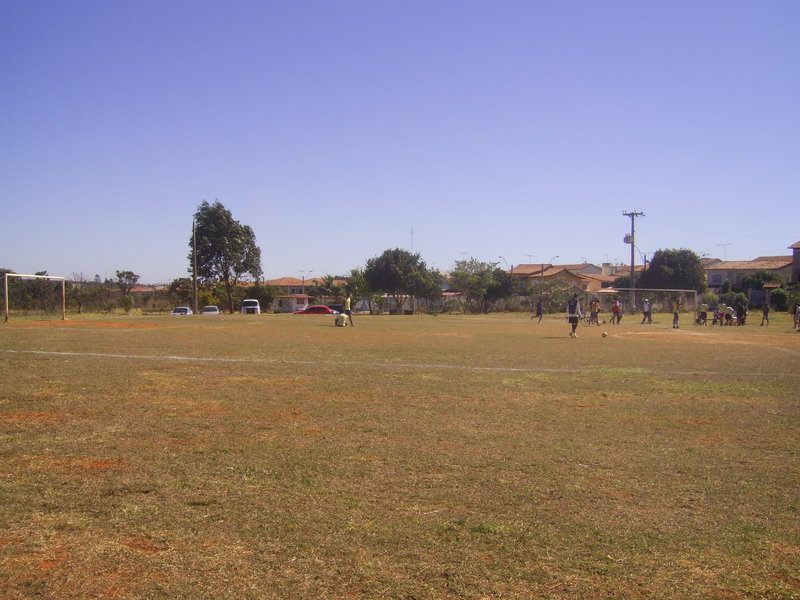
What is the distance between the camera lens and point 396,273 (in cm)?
7388

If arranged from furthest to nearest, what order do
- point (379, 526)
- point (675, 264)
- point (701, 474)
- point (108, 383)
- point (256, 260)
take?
point (675, 264) → point (256, 260) → point (108, 383) → point (701, 474) → point (379, 526)

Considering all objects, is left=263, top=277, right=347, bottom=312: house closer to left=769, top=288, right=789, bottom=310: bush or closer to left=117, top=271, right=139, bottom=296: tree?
left=117, top=271, right=139, bottom=296: tree

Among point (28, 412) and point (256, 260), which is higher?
point (256, 260)

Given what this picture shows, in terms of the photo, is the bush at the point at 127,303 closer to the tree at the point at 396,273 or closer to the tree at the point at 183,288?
the tree at the point at 183,288

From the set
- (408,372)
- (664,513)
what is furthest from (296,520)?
(408,372)

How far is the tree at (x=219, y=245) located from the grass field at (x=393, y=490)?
58673 millimetres

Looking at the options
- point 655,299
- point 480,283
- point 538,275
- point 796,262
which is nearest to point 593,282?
point 538,275

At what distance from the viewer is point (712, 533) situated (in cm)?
488

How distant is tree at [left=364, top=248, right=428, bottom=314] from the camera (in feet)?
244

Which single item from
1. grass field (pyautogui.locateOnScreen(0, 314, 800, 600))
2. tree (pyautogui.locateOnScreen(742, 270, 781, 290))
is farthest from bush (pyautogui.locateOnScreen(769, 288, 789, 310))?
grass field (pyautogui.locateOnScreen(0, 314, 800, 600))

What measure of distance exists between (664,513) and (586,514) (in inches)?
25.2

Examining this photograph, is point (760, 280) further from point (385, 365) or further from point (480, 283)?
point (385, 365)

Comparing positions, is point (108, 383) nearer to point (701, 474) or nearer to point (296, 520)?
point (296, 520)

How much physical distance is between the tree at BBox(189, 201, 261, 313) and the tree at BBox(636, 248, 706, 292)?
49583 mm
